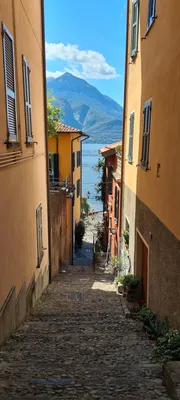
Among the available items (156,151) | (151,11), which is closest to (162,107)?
(156,151)

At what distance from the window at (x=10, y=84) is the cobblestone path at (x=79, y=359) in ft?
10.4

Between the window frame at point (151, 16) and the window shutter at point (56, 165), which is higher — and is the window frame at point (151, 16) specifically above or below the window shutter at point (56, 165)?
above

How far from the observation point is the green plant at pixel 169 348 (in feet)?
11.7

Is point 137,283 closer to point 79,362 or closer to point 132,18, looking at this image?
point 79,362

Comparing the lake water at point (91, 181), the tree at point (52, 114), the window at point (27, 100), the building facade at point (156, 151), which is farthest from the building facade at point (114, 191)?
the window at point (27, 100)

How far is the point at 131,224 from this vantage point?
9.02 meters

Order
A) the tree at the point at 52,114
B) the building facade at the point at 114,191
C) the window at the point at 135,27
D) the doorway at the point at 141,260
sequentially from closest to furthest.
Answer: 1. the doorway at the point at 141,260
2. the window at the point at 135,27
3. the building facade at the point at 114,191
4. the tree at the point at 52,114

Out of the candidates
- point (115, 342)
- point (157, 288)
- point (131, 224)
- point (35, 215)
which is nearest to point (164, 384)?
point (115, 342)

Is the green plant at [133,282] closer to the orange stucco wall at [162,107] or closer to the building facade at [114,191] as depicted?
the orange stucco wall at [162,107]

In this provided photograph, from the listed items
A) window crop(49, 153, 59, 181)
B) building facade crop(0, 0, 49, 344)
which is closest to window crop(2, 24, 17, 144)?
building facade crop(0, 0, 49, 344)

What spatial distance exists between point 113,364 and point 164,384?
942 millimetres

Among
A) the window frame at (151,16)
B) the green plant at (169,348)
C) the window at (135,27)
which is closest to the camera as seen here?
the green plant at (169,348)

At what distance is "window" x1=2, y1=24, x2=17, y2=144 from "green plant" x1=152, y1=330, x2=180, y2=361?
11.8 feet

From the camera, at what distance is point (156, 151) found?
5.70 meters
